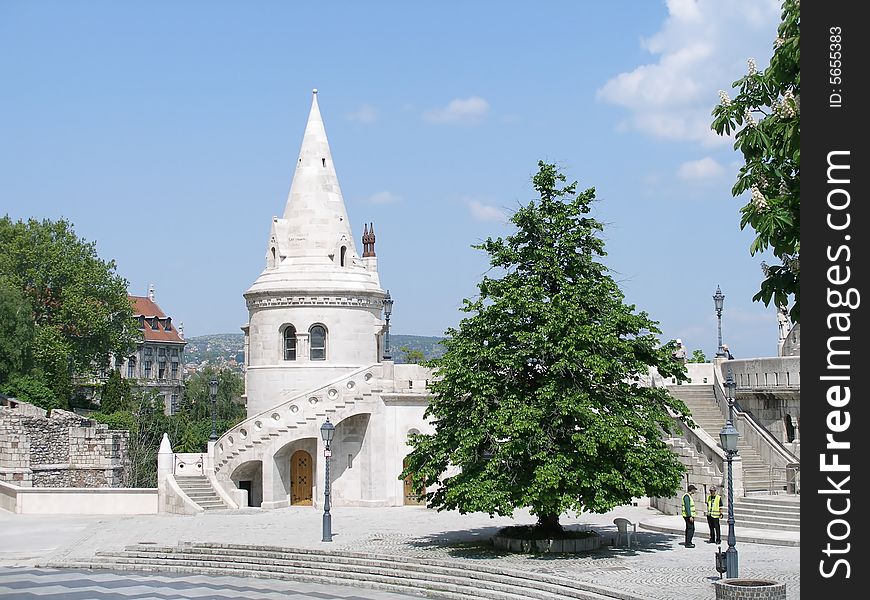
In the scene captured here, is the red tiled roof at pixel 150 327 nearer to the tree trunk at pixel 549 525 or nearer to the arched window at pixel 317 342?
the arched window at pixel 317 342

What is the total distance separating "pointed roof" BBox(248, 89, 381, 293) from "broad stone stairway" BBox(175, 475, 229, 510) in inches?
294

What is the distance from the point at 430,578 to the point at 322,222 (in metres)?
21.3

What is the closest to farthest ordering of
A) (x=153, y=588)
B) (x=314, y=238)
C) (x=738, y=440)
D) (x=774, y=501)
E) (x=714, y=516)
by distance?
1. (x=153, y=588)
2. (x=714, y=516)
3. (x=774, y=501)
4. (x=738, y=440)
5. (x=314, y=238)

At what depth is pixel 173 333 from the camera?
11350 cm

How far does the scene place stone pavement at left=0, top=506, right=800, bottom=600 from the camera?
20.5 meters

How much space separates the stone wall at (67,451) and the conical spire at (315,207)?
33.0 ft

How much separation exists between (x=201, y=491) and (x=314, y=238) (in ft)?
33.8

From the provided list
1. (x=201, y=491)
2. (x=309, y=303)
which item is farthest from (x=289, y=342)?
(x=201, y=491)

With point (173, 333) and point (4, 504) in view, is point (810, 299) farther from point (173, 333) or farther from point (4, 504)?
point (173, 333)

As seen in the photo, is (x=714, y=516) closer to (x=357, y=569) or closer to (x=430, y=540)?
(x=430, y=540)

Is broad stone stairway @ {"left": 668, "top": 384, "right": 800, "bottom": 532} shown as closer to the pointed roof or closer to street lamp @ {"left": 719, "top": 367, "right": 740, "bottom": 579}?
street lamp @ {"left": 719, "top": 367, "right": 740, "bottom": 579}

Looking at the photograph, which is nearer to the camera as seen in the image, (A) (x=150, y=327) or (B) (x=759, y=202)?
(B) (x=759, y=202)

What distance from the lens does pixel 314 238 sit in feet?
134

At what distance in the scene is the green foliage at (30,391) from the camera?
53156 millimetres
